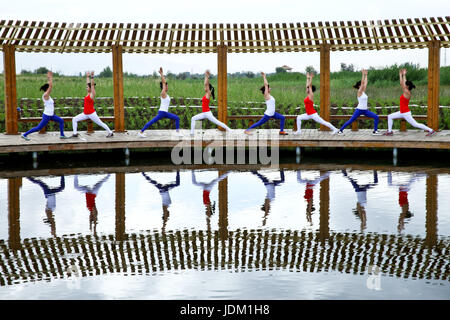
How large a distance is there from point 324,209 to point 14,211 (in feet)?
14.7

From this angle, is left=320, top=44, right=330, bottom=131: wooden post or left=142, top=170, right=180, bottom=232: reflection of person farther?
left=320, top=44, right=330, bottom=131: wooden post

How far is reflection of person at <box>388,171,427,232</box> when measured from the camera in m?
9.33

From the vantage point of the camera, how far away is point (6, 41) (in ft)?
60.6

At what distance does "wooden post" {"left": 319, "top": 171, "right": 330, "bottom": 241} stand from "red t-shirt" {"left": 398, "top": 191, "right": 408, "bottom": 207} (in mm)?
1089

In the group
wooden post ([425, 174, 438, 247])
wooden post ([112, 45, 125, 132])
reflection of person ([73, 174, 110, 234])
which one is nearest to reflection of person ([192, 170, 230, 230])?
reflection of person ([73, 174, 110, 234])

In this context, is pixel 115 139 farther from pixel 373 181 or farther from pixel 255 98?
pixel 255 98

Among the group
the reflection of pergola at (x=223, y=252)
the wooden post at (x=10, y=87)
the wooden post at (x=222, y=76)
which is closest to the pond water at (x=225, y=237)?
the reflection of pergola at (x=223, y=252)

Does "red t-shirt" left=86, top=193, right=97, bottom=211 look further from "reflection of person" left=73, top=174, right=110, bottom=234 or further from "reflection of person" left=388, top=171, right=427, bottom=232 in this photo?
"reflection of person" left=388, top=171, right=427, bottom=232

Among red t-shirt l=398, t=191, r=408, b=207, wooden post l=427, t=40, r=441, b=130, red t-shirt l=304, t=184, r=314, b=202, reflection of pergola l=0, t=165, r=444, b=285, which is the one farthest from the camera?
wooden post l=427, t=40, r=441, b=130

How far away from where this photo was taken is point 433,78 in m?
18.6

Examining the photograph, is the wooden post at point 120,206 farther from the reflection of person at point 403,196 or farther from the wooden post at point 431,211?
the wooden post at point 431,211

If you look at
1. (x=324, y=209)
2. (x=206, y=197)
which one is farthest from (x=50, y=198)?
(x=324, y=209)
